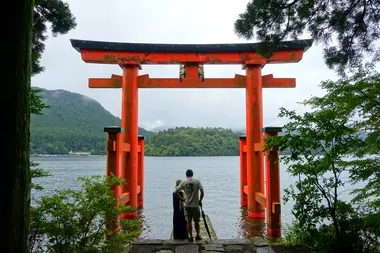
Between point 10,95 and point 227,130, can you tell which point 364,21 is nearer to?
point 10,95

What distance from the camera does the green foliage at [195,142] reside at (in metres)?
53.4

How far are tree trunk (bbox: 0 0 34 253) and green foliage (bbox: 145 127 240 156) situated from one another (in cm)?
4987

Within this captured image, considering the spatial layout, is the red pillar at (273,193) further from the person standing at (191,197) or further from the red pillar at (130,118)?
the red pillar at (130,118)

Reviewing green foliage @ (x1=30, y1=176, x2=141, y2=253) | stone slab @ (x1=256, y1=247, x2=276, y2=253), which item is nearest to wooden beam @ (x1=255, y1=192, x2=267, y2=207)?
stone slab @ (x1=256, y1=247, x2=276, y2=253)

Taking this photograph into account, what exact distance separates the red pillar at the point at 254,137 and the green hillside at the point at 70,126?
156 feet

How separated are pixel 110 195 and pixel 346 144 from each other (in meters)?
3.13

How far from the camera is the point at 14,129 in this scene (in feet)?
6.81

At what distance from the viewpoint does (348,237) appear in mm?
3527

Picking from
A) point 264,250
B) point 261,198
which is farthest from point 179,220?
point 261,198

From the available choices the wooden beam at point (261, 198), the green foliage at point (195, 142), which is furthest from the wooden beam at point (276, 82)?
the green foliage at point (195, 142)

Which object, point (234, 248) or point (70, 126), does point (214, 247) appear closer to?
point (234, 248)

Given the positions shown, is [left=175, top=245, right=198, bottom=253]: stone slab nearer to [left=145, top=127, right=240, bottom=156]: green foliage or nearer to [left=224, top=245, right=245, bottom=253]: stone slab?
[left=224, top=245, right=245, bottom=253]: stone slab

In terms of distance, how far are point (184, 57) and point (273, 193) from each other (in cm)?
434

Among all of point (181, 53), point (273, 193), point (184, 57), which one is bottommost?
point (273, 193)
